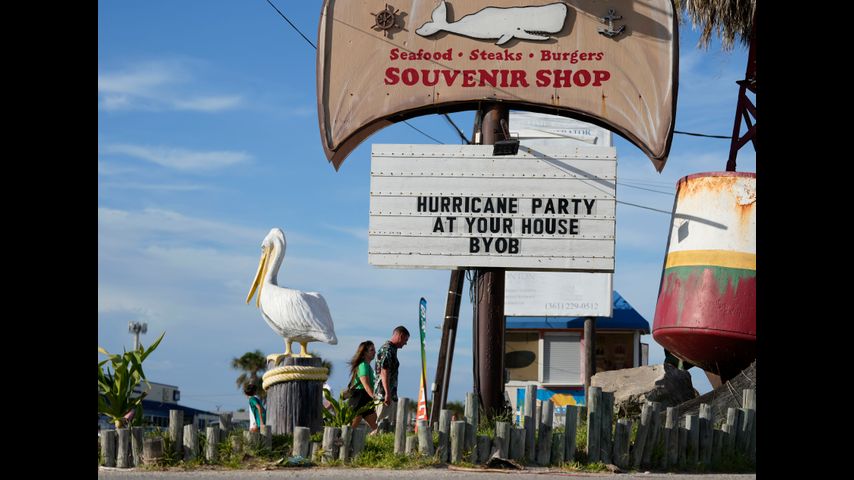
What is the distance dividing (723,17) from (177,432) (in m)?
15.6

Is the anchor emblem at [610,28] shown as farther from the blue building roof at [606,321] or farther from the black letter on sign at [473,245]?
the blue building roof at [606,321]

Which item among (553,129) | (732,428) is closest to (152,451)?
(732,428)

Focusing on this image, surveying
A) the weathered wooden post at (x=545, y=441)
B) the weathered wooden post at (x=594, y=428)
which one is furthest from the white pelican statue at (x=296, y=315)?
the weathered wooden post at (x=594, y=428)

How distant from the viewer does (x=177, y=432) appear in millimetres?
10375

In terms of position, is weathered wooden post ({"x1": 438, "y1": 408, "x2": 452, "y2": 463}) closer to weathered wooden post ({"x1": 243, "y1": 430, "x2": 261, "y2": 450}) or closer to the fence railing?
the fence railing

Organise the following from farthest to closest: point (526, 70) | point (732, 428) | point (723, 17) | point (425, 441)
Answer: point (723, 17), point (526, 70), point (732, 428), point (425, 441)

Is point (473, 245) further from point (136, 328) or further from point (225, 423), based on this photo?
point (136, 328)

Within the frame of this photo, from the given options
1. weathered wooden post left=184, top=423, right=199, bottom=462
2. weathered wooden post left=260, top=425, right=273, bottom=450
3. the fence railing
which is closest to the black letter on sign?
the fence railing
